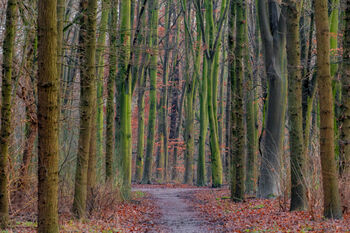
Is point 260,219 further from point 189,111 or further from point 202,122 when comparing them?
point 189,111

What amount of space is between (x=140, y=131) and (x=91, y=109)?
19046mm

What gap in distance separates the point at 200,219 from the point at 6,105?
22.3ft

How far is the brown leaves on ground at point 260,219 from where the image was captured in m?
8.24

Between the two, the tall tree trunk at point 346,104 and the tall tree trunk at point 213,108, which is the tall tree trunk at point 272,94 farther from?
the tall tree trunk at point 213,108

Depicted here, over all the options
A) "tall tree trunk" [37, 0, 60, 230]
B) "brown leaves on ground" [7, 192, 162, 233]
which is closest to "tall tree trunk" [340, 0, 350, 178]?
"brown leaves on ground" [7, 192, 162, 233]

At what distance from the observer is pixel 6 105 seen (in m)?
7.55

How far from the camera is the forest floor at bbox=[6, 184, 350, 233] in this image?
8.49 metres

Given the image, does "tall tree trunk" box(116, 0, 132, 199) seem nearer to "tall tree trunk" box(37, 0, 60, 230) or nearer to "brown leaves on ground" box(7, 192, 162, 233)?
"brown leaves on ground" box(7, 192, 162, 233)

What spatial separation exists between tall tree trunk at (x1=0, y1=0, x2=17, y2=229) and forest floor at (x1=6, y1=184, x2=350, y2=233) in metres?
0.60

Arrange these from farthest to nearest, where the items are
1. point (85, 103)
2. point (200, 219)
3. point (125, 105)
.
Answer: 1. point (125, 105)
2. point (200, 219)
3. point (85, 103)

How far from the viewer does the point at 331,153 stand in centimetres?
866

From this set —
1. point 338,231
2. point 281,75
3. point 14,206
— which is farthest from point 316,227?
point 281,75

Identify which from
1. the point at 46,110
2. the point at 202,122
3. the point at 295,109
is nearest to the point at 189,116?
the point at 202,122

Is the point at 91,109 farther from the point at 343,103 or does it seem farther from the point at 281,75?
the point at 281,75
